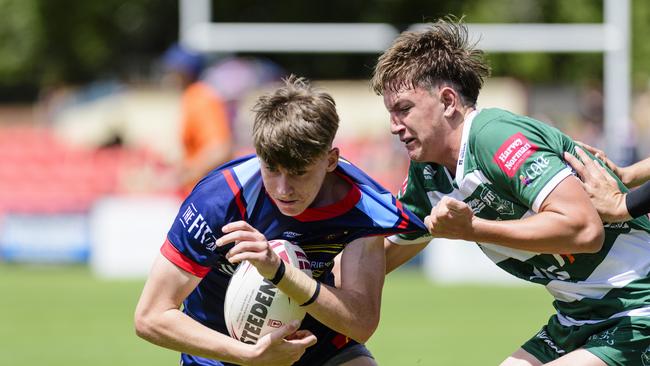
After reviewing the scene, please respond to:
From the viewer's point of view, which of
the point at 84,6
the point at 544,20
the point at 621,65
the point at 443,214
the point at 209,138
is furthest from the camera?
the point at 84,6

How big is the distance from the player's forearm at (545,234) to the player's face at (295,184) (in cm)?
64

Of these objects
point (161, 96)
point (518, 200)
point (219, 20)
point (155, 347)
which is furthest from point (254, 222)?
point (219, 20)

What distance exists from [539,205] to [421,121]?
0.63 metres

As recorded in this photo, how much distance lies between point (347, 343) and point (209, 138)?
16.7ft

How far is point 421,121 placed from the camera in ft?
14.9

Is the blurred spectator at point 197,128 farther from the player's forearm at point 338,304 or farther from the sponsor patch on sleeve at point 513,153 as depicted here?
the sponsor patch on sleeve at point 513,153

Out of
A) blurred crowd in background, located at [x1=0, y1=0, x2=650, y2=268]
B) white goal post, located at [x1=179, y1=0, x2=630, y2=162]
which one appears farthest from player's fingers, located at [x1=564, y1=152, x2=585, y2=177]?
white goal post, located at [x1=179, y1=0, x2=630, y2=162]

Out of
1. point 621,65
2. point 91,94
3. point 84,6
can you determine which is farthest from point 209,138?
point 84,6

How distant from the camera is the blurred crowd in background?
16.1m

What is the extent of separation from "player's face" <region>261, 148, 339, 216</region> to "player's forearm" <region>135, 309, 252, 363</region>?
0.56m

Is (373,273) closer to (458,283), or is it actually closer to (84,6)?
(458,283)

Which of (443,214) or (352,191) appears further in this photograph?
(352,191)

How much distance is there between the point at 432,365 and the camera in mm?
8273

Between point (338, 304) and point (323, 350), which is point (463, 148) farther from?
point (323, 350)
